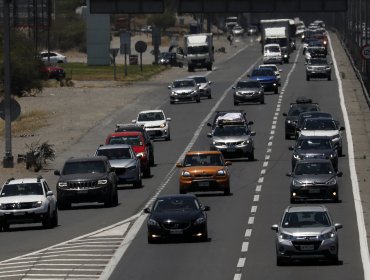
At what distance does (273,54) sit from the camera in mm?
125938

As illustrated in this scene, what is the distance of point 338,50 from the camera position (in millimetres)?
153000

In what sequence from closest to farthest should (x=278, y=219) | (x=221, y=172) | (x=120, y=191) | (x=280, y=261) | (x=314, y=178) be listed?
(x=280, y=261) → (x=278, y=219) → (x=314, y=178) → (x=221, y=172) → (x=120, y=191)

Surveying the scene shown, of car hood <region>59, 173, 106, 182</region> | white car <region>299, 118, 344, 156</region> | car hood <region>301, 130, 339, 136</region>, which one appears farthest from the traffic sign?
car hood <region>59, 173, 106, 182</region>

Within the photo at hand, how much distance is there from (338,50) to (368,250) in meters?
121

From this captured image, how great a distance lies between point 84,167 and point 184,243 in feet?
32.5

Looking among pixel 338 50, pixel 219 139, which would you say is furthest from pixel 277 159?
pixel 338 50

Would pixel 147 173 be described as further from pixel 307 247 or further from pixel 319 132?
pixel 307 247

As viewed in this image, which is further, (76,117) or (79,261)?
(76,117)

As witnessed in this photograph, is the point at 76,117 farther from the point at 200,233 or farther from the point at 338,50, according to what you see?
the point at 338,50

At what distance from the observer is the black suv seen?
4388 cm

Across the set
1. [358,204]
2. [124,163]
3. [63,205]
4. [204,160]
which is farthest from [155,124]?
[358,204]

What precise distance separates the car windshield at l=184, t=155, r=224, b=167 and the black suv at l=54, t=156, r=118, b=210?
149 inches

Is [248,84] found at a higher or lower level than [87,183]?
lower

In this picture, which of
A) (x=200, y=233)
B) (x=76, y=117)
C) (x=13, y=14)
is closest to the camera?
(x=200, y=233)
